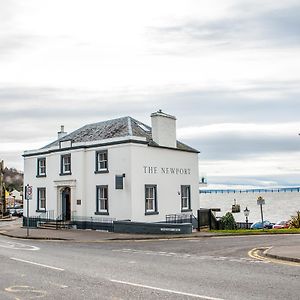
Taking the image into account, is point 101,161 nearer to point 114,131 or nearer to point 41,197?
point 114,131

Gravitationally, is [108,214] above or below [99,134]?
below

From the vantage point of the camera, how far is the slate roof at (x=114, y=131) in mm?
34141

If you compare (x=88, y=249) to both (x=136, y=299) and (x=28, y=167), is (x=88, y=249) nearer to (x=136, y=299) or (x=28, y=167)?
(x=136, y=299)

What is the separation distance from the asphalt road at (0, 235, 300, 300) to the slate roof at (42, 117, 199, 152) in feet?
51.0

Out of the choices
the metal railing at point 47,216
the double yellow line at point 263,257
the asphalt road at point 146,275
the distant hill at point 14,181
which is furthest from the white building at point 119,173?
the distant hill at point 14,181

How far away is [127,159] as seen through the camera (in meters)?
31.5

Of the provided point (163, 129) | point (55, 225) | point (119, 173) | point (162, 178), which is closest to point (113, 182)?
point (119, 173)

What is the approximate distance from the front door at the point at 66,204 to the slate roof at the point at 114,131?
13.2ft

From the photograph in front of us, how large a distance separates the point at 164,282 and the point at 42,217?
90.9 ft

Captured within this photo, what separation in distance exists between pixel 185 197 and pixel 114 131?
25.0ft

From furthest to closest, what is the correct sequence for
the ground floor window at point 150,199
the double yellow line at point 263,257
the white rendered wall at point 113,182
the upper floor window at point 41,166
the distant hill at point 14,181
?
the distant hill at point 14,181
the upper floor window at point 41,166
the ground floor window at point 150,199
the white rendered wall at point 113,182
the double yellow line at point 263,257

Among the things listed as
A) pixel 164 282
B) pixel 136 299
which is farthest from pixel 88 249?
pixel 136 299

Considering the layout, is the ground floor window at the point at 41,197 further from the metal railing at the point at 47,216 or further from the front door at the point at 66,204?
the front door at the point at 66,204

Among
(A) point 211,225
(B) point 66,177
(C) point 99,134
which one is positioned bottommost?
(A) point 211,225
